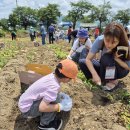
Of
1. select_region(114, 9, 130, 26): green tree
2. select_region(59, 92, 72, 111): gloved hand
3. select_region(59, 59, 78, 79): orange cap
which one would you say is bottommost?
select_region(114, 9, 130, 26): green tree

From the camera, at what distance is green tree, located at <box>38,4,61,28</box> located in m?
65.2

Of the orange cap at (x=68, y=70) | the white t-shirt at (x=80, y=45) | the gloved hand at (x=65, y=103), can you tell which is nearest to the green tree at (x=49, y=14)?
the white t-shirt at (x=80, y=45)

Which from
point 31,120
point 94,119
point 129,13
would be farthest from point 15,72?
point 129,13

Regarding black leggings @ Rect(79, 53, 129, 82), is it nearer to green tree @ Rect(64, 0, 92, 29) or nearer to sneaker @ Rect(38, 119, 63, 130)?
sneaker @ Rect(38, 119, 63, 130)

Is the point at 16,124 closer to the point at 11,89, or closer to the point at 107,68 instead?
the point at 11,89

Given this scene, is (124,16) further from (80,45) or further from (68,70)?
(68,70)

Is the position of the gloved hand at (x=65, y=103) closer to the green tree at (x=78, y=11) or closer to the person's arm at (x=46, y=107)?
the person's arm at (x=46, y=107)

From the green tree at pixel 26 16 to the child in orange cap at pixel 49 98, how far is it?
68.6 meters

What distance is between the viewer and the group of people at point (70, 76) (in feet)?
12.0

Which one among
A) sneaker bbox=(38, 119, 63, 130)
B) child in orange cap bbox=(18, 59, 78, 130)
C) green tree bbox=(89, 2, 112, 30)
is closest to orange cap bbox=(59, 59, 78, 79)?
child in orange cap bbox=(18, 59, 78, 130)

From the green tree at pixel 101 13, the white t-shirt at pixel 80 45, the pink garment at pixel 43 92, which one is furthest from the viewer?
the green tree at pixel 101 13

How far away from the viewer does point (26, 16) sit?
242 ft

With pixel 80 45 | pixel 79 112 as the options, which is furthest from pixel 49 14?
pixel 79 112

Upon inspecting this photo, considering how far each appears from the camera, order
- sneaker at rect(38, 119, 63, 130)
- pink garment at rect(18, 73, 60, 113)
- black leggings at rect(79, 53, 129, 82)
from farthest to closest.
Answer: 1. black leggings at rect(79, 53, 129, 82)
2. sneaker at rect(38, 119, 63, 130)
3. pink garment at rect(18, 73, 60, 113)
